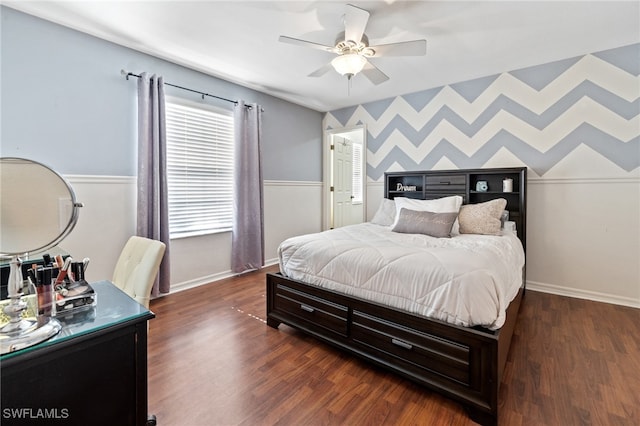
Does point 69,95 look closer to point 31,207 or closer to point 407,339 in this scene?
point 31,207

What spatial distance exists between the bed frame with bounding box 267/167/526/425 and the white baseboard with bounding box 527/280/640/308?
1.78 m

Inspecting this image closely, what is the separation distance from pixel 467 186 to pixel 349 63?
7.18ft

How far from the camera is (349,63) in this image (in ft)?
7.79

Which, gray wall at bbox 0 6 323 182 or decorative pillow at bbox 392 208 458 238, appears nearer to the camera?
gray wall at bbox 0 6 323 182

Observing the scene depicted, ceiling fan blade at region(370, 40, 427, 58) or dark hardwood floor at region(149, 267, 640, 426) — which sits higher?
ceiling fan blade at region(370, 40, 427, 58)

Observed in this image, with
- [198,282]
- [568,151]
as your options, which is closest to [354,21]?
[568,151]

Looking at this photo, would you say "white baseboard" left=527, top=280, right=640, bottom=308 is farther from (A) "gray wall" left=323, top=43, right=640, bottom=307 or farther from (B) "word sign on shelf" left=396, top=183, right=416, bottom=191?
(B) "word sign on shelf" left=396, top=183, right=416, bottom=191

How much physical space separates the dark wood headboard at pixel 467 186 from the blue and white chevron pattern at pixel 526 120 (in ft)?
0.61

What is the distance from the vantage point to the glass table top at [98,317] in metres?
0.84

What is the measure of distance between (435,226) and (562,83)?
2.18 m

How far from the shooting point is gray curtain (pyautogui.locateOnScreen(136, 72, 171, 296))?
2859 mm

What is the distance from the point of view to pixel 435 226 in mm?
2760

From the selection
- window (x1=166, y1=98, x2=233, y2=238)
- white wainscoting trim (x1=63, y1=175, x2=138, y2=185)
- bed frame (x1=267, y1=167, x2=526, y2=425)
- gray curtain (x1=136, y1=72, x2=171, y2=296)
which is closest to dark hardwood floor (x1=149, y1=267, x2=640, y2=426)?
bed frame (x1=267, y1=167, x2=526, y2=425)

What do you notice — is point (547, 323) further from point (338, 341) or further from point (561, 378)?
point (338, 341)
